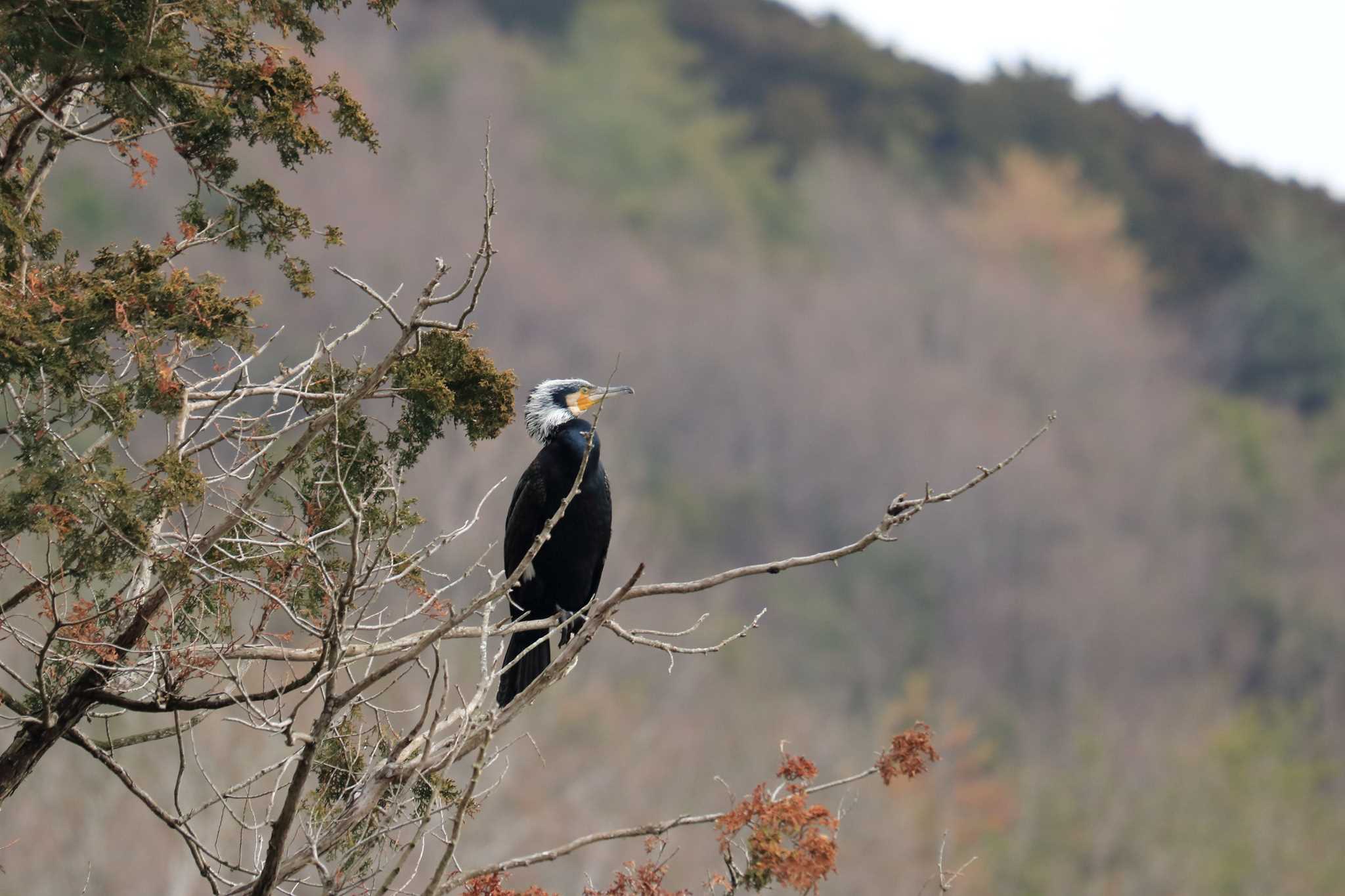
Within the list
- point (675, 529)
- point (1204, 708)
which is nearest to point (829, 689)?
point (675, 529)

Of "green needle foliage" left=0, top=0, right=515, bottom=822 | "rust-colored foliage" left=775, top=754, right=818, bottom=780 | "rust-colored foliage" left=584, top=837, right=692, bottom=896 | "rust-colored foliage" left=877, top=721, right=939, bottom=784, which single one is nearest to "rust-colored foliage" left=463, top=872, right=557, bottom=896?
"rust-colored foliage" left=584, top=837, right=692, bottom=896

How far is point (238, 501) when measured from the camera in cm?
521

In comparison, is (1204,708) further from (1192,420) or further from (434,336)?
(434,336)

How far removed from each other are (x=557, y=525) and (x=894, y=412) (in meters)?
53.3

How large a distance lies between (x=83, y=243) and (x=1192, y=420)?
36.6 metres

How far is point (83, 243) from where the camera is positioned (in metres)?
41.7

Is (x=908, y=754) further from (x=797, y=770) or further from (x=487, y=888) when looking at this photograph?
(x=487, y=888)

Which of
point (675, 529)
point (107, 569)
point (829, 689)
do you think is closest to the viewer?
point (107, 569)

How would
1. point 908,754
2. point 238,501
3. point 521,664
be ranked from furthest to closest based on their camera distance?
1. point 521,664
2. point 238,501
3. point 908,754

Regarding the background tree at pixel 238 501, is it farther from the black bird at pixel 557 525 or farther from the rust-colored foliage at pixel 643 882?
the black bird at pixel 557 525

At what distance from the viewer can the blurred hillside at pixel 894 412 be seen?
36.9 metres

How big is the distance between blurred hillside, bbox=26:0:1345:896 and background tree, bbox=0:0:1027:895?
1756cm

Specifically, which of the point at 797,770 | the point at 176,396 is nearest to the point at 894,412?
the point at 176,396

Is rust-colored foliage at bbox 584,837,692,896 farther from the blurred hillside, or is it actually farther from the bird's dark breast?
the blurred hillside
